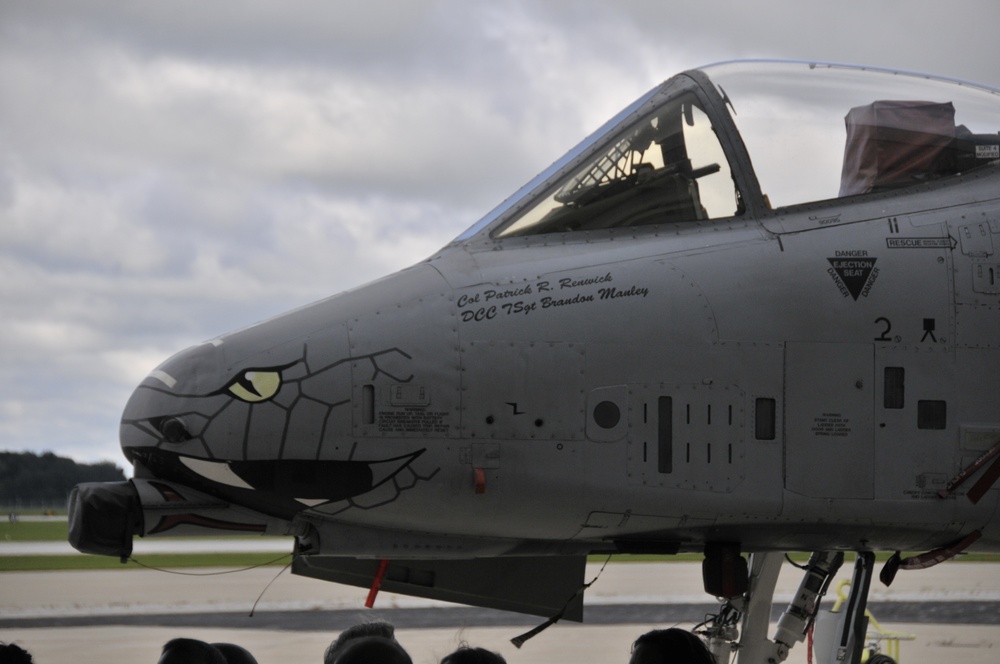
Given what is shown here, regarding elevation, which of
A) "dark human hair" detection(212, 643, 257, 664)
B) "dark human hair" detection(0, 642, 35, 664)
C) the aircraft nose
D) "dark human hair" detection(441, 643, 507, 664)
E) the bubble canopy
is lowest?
"dark human hair" detection(212, 643, 257, 664)

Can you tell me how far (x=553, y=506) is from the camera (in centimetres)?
516

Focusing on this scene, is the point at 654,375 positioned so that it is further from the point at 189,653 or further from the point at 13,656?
the point at 13,656

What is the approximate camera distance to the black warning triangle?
5477mm

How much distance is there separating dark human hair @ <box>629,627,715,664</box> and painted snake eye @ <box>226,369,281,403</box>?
2.78 metres

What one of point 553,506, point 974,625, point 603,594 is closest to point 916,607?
point 974,625

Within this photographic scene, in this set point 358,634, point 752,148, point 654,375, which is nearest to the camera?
point 654,375

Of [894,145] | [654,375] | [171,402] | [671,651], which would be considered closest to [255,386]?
[171,402]

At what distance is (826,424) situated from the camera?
532cm

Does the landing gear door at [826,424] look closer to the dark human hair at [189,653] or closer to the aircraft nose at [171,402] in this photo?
the aircraft nose at [171,402]

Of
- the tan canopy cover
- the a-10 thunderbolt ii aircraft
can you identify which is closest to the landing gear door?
the a-10 thunderbolt ii aircraft

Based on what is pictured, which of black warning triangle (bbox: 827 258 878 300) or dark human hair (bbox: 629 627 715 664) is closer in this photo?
black warning triangle (bbox: 827 258 878 300)

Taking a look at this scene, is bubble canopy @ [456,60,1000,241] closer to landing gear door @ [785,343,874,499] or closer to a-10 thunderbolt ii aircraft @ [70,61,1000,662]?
a-10 thunderbolt ii aircraft @ [70,61,1000,662]

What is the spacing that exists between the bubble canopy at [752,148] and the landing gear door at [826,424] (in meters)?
0.84

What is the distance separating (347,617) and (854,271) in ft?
39.1
